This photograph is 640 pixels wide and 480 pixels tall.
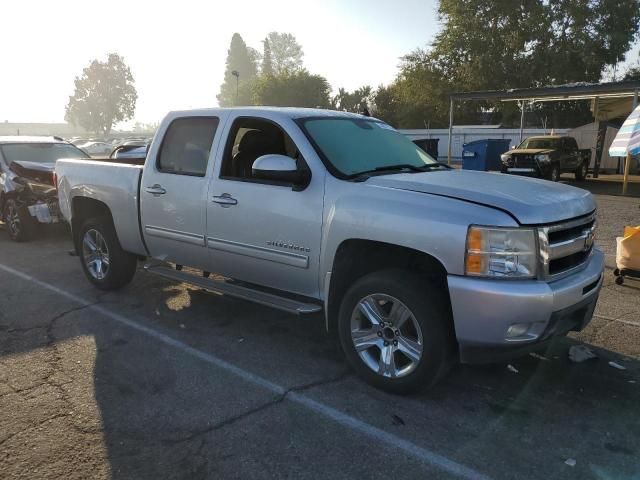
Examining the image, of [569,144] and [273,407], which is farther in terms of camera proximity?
[569,144]

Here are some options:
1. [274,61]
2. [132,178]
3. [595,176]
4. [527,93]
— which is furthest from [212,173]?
[274,61]

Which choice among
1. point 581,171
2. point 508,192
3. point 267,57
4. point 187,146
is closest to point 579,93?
point 581,171

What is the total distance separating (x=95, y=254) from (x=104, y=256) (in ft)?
0.57

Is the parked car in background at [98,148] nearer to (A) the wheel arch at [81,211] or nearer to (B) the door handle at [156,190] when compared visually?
(A) the wheel arch at [81,211]

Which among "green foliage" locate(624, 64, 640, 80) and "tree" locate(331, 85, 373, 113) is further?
"tree" locate(331, 85, 373, 113)

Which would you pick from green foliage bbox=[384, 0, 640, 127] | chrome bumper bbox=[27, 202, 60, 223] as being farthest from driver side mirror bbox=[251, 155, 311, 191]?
green foliage bbox=[384, 0, 640, 127]

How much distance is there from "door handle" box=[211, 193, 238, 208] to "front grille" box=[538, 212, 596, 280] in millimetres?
2401

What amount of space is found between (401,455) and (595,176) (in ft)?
75.7

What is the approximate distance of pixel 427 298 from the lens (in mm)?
3426

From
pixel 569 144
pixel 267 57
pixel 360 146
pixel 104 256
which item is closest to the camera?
pixel 360 146

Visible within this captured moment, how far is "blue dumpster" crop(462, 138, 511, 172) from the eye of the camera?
21.8 metres

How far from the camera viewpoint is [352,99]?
199 ft

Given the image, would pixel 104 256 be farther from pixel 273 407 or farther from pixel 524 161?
pixel 524 161

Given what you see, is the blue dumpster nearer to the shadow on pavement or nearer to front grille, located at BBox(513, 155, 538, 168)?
front grille, located at BBox(513, 155, 538, 168)
